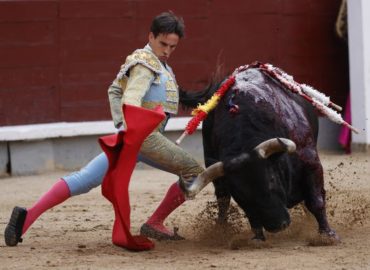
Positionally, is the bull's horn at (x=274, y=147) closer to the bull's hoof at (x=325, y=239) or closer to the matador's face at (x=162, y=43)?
the bull's hoof at (x=325, y=239)

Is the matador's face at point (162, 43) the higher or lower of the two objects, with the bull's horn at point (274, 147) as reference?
higher

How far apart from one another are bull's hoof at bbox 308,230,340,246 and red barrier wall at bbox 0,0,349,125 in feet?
11.1

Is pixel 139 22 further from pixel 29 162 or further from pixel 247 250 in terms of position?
pixel 247 250

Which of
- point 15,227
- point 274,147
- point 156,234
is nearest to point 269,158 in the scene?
point 274,147

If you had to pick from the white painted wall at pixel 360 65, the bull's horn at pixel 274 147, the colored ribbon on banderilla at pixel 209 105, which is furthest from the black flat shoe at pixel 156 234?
the white painted wall at pixel 360 65

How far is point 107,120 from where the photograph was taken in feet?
24.7

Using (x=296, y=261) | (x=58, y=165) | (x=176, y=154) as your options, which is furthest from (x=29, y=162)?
(x=296, y=261)

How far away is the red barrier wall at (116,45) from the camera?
7.19 m

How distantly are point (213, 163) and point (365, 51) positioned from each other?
13.0 ft

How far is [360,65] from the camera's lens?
8.01 m

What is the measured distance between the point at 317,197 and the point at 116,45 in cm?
344

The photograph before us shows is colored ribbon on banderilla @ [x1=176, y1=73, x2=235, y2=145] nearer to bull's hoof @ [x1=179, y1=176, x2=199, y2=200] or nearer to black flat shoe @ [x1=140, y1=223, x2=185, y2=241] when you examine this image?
bull's hoof @ [x1=179, y1=176, x2=199, y2=200]

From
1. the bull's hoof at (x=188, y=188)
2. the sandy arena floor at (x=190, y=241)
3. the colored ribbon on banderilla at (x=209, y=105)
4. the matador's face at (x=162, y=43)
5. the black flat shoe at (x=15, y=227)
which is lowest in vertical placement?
the sandy arena floor at (x=190, y=241)

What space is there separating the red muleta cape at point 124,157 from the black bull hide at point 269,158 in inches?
12.2
